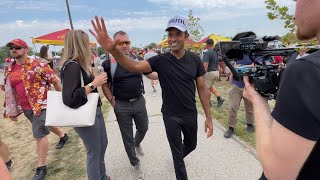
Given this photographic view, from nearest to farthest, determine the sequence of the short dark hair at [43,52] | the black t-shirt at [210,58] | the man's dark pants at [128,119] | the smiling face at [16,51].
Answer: the man's dark pants at [128,119] → the smiling face at [16,51] → the black t-shirt at [210,58] → the short dark hair at [43,52]

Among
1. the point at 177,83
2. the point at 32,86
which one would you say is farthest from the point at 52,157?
the point at 177,83

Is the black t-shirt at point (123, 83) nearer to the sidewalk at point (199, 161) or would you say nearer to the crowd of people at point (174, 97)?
the crowd of people at point (174, 97)

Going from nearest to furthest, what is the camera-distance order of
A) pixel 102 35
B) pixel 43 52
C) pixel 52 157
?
1. pixel 102 35
2. pixel 52 157
3. pixel 43 52

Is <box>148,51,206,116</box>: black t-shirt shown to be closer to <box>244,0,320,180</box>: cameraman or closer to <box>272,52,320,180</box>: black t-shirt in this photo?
<box>244,0,320,180</box>: cameraman

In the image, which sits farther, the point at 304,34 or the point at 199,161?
the point at 199,161

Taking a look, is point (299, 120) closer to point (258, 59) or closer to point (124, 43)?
point (258, 59)

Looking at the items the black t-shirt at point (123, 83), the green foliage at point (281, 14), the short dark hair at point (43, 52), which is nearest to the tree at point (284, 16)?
the green foliage at point (281, 14)

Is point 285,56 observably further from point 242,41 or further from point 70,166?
point 70,166

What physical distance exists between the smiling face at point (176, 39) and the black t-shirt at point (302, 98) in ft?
7.37

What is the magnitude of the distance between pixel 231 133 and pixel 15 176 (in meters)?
4.07

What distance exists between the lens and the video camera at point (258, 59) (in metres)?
1.45

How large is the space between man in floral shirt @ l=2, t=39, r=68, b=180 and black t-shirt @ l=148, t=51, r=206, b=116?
6.95 feet

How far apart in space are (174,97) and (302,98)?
2305 mm

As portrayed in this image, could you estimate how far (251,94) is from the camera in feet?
4.77
